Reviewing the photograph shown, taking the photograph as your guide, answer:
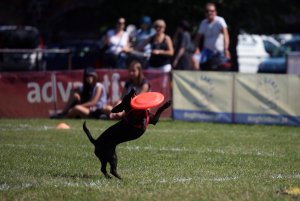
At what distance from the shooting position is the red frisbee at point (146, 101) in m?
8.62

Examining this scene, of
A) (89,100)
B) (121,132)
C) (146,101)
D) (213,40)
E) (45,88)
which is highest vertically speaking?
(146,101)

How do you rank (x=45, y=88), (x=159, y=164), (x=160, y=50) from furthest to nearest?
(x=160, y=50) → (x=45, y=88) → (x=159, y=164)

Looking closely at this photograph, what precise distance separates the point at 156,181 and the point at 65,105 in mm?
9126

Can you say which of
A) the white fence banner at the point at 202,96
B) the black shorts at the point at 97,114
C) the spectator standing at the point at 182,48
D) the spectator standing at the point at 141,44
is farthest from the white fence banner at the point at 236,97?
the spectator standing at the point at 141,44

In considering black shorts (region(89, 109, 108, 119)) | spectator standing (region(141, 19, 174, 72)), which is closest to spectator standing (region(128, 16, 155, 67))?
spectator standing (region(141, 19, 174, 72))

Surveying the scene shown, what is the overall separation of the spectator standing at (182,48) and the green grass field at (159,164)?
341 centimetres

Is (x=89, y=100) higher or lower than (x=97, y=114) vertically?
higher

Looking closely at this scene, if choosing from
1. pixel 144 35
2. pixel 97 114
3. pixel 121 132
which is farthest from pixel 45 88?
pixel 121 132

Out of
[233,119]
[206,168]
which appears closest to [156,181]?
[206,168]

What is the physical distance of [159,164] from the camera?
1025cm

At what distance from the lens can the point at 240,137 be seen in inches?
548

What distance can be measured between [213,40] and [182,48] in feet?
4.32

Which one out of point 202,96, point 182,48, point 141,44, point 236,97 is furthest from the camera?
point 141,44

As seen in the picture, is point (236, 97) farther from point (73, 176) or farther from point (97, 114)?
point (73, 176)
